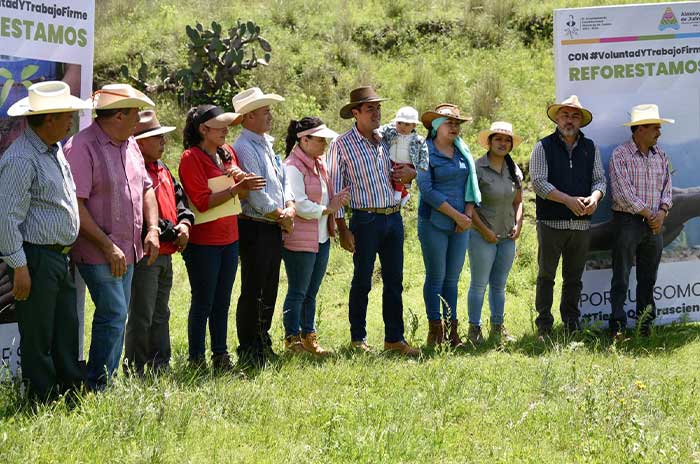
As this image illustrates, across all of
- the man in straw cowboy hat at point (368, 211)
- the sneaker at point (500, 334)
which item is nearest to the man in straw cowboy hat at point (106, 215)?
the man in straw cowboy hat at point (368, 211)

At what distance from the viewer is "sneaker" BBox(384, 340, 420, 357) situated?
315 inches

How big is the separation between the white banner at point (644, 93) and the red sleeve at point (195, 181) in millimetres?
3874

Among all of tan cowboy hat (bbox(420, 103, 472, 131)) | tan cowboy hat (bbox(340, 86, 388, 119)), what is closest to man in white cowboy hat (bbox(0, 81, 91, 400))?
tan cowboy hat (bbox(340, 86, 388, 119))

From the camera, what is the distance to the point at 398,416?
19.0 feet

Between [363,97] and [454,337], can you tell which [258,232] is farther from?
[454,337]

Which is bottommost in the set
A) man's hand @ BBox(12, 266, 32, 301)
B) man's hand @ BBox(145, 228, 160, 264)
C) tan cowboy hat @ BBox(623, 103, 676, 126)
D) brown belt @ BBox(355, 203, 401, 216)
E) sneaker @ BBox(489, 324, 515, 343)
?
sneaker @ BBox(489, 324, 515, 343)

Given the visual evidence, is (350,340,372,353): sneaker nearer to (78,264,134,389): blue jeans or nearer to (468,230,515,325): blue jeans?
(468,230,515,325): blue jeans

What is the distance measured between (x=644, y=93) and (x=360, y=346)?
400 centimetres

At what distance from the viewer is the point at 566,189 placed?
28.3 ft

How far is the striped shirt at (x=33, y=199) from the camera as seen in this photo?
216 inches

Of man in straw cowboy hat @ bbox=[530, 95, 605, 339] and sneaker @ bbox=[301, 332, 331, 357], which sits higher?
man in straw cowboy hat @ bbox=[530, 95, 605, 339]

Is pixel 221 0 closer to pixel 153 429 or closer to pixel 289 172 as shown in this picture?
pixel 289 172

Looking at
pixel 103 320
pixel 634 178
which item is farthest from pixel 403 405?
pixel 634 178

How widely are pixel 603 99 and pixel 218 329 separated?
15.0 ft
